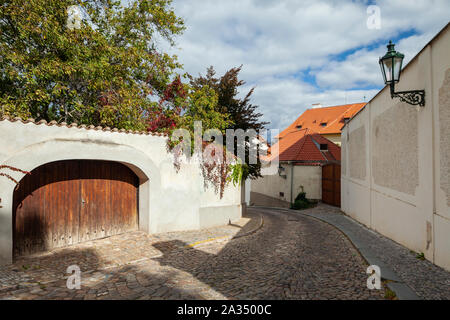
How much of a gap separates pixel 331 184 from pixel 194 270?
45.7 ft

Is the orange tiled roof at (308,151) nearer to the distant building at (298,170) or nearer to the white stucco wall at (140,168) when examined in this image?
the distant building at (298,170)

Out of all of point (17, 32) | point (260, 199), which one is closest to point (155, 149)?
point (17, 32)

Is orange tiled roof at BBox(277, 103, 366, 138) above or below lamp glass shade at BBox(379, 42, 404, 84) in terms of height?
above

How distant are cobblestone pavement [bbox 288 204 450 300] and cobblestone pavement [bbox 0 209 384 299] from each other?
62 cm

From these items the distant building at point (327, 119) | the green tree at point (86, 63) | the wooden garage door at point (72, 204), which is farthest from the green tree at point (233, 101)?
the distant building at point (327, 119)

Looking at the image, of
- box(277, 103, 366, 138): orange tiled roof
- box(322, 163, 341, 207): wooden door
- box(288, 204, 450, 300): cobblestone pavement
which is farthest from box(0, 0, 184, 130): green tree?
box(277, 103, 366, 138): orange tiled roof

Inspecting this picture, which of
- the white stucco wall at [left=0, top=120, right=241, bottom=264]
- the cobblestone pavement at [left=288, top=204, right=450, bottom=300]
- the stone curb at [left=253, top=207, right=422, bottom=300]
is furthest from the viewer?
the white stucco wall at [left=0, top=120, right=241, bottom=264]

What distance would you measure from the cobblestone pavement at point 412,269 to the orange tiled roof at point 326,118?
23768 mm

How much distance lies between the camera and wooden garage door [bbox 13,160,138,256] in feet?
20.1

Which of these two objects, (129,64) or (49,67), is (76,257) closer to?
(49,67)

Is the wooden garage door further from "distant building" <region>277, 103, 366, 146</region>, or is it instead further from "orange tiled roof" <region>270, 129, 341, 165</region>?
"distant building" <region>277, 103, 366, 146</region>

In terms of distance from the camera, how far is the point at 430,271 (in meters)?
5.16

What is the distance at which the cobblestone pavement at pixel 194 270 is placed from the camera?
4.40 m

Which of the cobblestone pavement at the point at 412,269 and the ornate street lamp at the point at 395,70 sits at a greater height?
the ornate street lamp at the point at 395,70
